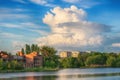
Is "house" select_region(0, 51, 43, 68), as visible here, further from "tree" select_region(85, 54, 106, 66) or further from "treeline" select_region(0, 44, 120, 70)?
"tree" select_region(85, 54, 106, 66)

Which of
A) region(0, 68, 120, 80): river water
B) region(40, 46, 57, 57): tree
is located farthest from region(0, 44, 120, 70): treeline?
region(0, 68, 120, 80): river water

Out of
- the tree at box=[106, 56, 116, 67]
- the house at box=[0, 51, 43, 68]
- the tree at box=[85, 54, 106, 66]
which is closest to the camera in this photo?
the house at box=[0, 51, 43, 68]

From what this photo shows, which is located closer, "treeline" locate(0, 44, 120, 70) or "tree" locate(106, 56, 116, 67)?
"treeline" locate(0, 44, 120, 70)

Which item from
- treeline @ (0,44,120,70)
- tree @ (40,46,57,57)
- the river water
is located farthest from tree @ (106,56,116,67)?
the river water

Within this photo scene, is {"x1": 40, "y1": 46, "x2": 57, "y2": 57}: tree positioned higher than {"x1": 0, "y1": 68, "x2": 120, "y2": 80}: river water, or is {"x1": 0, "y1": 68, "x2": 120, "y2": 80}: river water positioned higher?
{"x1": 40, "y1": 46, "x2": 57, "y2": 57}: tree

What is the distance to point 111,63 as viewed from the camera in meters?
103

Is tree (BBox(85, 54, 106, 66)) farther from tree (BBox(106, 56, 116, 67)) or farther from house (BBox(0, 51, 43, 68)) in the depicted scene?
house (BBox(0, 51, 43, 68))

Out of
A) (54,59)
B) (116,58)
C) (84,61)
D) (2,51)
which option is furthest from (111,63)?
(2,51)

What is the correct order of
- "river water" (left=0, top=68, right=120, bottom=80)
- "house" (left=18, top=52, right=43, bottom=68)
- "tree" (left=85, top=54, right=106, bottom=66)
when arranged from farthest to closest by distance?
"tree" (left=85, top=54, right=106, bottom=66), "house" (left=18, top=52, right=43, bottom=68), "river water" (left=0, top=68, right=120, bottom=80)

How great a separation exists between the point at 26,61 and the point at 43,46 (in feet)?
21.0

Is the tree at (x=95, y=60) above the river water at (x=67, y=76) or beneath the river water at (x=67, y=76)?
above

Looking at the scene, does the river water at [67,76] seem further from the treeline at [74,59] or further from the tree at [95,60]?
the tree at [95,60]

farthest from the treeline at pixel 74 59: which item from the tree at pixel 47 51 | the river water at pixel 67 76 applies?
the river water at pixel 67 76

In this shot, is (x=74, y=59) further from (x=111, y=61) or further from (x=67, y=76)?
(x=67, y=76)
